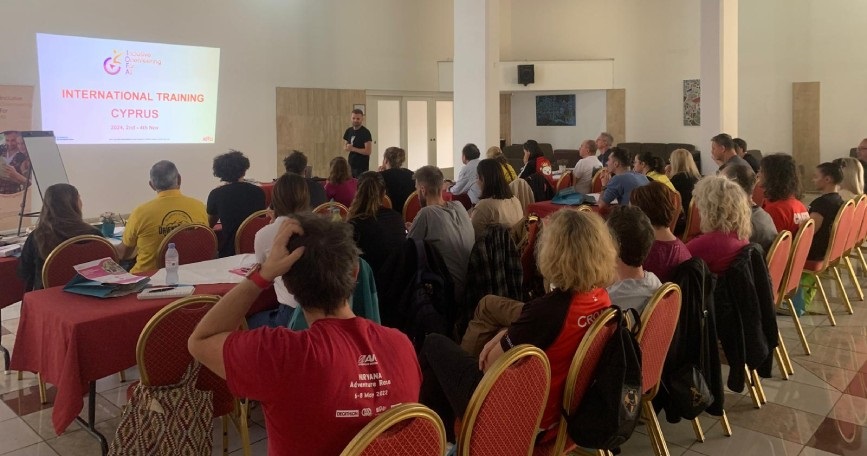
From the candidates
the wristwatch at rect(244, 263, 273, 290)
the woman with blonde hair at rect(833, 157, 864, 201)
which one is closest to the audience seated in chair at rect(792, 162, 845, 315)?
the woman with blonde hair at rect(833, 157, 864, 201)

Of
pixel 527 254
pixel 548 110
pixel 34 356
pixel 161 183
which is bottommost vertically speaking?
pixel 34 356

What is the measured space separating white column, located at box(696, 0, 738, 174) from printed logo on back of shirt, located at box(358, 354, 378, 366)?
31.2 ft

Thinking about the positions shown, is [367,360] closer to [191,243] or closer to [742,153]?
[191,243]

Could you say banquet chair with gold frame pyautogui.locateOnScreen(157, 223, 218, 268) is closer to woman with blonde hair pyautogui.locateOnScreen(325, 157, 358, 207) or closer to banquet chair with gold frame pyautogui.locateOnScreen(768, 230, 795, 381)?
woman with blonde hair pyautogui.locateOnScreen(325, 157, 358, 207)

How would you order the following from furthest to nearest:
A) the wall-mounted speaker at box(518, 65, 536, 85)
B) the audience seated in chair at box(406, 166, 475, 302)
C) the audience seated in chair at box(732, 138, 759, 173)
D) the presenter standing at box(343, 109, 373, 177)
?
the wall-mounted speaker at box(518, 65, 536, 85) < the presenter standing at box(343, 109, 373, 177) < the audience seated in chair at box(732, 138, 759, 173) < the audience seated in chair at box(406, 166, 475, 302)

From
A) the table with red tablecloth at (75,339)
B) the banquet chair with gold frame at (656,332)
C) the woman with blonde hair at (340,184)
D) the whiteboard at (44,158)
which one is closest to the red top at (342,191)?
the woman with blonde hair at (340,184)

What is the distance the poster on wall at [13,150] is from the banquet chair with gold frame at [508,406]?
7.61 m

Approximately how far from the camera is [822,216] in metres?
5.18

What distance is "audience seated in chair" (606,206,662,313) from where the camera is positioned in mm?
2883

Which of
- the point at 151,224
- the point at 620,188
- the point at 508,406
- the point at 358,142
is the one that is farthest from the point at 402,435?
the point at 358,142

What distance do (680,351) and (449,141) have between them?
39.8 ft

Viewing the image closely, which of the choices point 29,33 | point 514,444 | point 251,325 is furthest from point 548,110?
point 514,444

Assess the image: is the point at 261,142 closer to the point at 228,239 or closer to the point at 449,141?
the point at 449,141

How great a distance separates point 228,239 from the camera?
516cm
